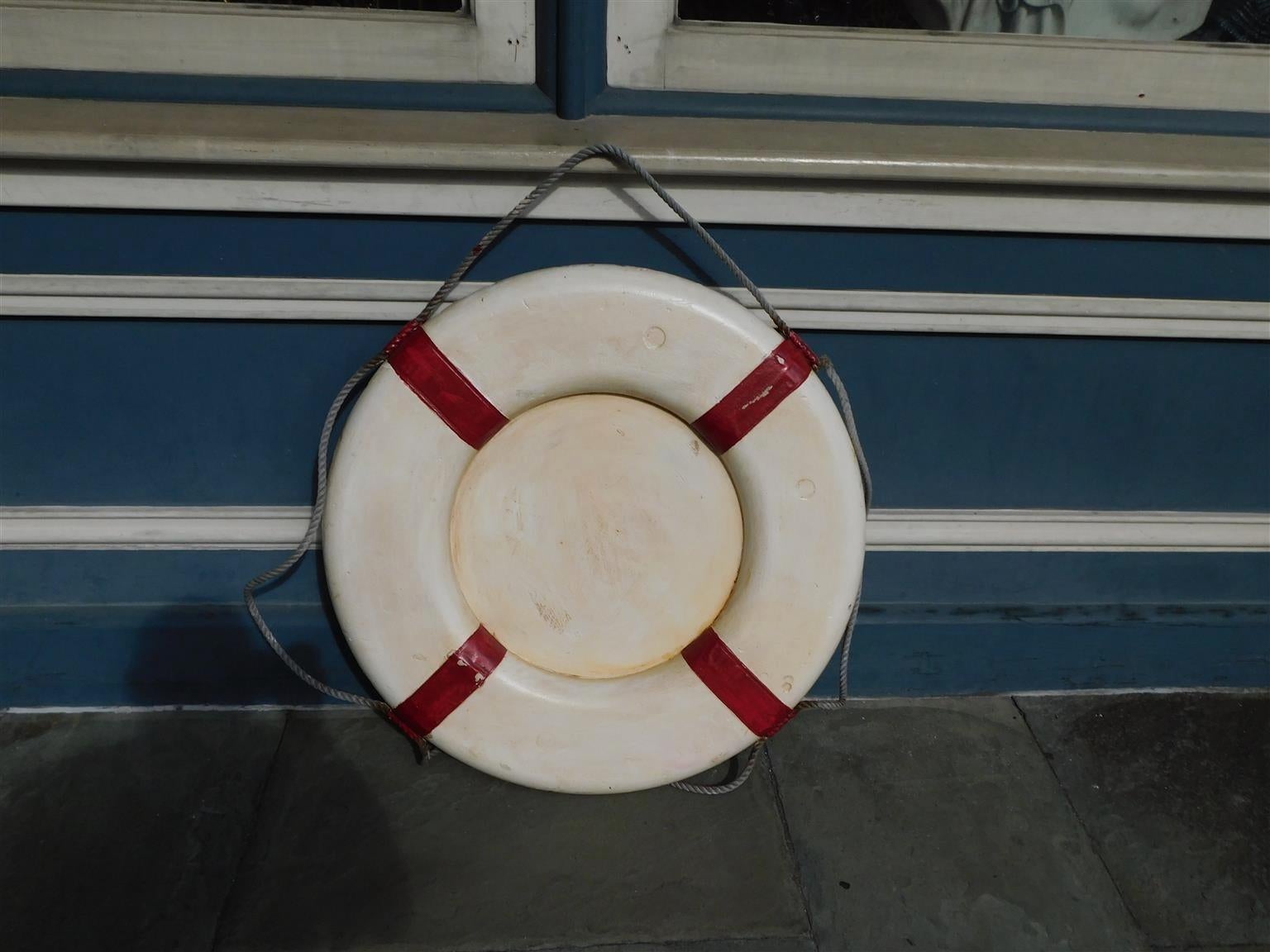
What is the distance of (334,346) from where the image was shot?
139 cm

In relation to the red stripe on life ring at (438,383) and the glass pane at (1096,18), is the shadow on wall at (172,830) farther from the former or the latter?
the glass pane at (1096,18)

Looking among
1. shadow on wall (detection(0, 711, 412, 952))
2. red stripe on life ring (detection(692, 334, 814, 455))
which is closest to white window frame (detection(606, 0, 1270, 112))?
red stripe on life ring (detection(692, 334, 814, 455))

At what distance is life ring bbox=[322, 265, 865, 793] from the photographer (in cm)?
123

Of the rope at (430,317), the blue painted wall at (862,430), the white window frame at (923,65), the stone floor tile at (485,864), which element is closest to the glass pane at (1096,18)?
the white window frame at (923,65)

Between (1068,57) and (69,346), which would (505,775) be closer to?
(69,346)

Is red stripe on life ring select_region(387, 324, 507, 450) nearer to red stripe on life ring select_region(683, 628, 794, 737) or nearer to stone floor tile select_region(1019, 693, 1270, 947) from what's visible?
red stripe on life ring select_region(683, 628, 794, 737)

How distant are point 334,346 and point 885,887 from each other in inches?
43.6

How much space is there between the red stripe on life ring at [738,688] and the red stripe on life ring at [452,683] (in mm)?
292

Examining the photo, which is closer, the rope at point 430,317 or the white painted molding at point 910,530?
the rope at point 430,317

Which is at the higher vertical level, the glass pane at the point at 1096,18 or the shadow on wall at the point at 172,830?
the glass pane at the point at 1096,18

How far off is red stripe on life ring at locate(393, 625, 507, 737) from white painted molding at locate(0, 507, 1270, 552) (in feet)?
1.18

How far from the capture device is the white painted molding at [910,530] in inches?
57.2

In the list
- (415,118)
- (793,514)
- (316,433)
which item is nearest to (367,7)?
(415,118)

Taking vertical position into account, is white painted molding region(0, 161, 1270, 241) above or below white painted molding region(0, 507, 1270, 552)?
above
